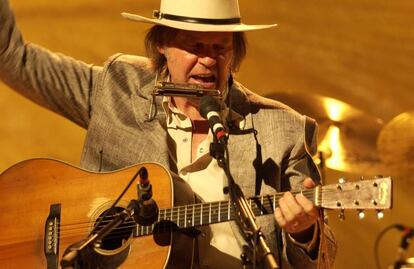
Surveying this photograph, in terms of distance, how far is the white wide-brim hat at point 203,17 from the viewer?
8.31ft

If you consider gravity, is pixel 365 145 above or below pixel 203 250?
above

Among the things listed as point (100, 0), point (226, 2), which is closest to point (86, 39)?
point (100, 0)

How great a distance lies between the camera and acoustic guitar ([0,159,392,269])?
2293 mm

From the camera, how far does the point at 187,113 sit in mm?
2660

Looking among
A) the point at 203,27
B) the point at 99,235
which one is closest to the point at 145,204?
the point at 99,235

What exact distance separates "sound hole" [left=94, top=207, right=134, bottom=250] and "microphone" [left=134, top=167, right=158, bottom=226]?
0.57ft

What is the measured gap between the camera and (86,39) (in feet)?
13.0

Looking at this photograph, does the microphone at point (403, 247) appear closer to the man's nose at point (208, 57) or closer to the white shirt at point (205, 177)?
the white shirt at point (205, 177)

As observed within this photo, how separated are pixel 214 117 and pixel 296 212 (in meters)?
0.36

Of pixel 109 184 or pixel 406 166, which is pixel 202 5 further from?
pixel 406 166

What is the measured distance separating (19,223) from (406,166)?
5.37 ft

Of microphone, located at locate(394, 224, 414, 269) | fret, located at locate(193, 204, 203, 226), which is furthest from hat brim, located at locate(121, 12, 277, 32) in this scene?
microphone, located at locate(394, 224, 414, 269)

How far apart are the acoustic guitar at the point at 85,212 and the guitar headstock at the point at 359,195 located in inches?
1.5

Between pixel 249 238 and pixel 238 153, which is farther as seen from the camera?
pixel 238 153
